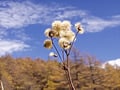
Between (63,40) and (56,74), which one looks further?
(56,74)

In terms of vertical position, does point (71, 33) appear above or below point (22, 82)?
above

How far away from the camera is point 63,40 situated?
9.08 ft

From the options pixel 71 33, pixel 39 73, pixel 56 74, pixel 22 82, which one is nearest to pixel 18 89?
pixel 22 82

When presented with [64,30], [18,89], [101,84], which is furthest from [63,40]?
[18,89]

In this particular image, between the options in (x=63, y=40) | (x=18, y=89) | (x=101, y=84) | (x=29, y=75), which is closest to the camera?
(x=63, y=40)

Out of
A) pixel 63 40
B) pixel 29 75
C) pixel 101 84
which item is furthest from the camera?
pixel 29 75

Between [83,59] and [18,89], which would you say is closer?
[83,59]

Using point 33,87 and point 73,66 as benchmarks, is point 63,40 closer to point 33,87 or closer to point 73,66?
point 73,66

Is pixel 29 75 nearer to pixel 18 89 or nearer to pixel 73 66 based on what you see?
pixel 18 89

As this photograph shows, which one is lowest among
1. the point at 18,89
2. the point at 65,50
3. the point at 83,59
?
the point at 18,89

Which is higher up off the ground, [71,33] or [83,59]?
[71,33]

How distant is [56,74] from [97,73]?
17.3 ft

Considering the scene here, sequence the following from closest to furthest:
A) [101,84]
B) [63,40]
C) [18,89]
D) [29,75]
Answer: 1. [63,40]
2. [101,84]
3. [18,89]
4. [29,75]

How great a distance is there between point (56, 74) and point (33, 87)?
16.2 metres
